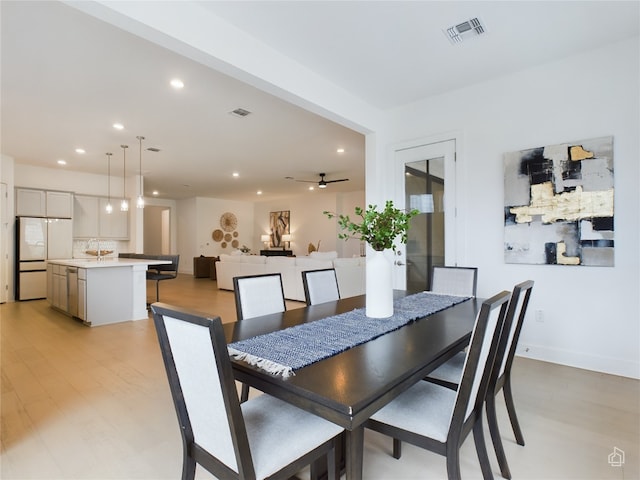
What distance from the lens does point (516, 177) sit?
10.8 ft

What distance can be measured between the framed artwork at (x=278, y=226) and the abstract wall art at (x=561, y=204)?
9027mm

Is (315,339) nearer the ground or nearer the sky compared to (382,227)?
nearer the ground

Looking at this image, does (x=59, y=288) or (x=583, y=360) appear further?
(x=59, y=288)

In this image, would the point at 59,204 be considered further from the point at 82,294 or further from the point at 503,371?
the point at 503,371

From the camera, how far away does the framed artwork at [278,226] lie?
1186 cm

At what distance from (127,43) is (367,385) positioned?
310 centimetres

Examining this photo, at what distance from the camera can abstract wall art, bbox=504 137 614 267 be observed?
2.87m

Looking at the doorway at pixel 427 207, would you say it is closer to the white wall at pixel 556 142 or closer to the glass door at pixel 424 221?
the glass door at pixel 424 221

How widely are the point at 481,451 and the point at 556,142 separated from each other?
2881mm

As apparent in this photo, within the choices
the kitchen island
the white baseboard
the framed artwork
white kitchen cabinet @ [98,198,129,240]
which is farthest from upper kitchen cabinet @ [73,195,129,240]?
the white baseboard

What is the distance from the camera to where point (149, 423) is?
6.91 feet

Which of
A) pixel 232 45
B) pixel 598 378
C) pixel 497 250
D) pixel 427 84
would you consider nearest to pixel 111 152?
pixel 232 45

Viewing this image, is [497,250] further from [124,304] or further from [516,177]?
[124,304]

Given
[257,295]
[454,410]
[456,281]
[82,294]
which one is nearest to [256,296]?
A: [257,295]
